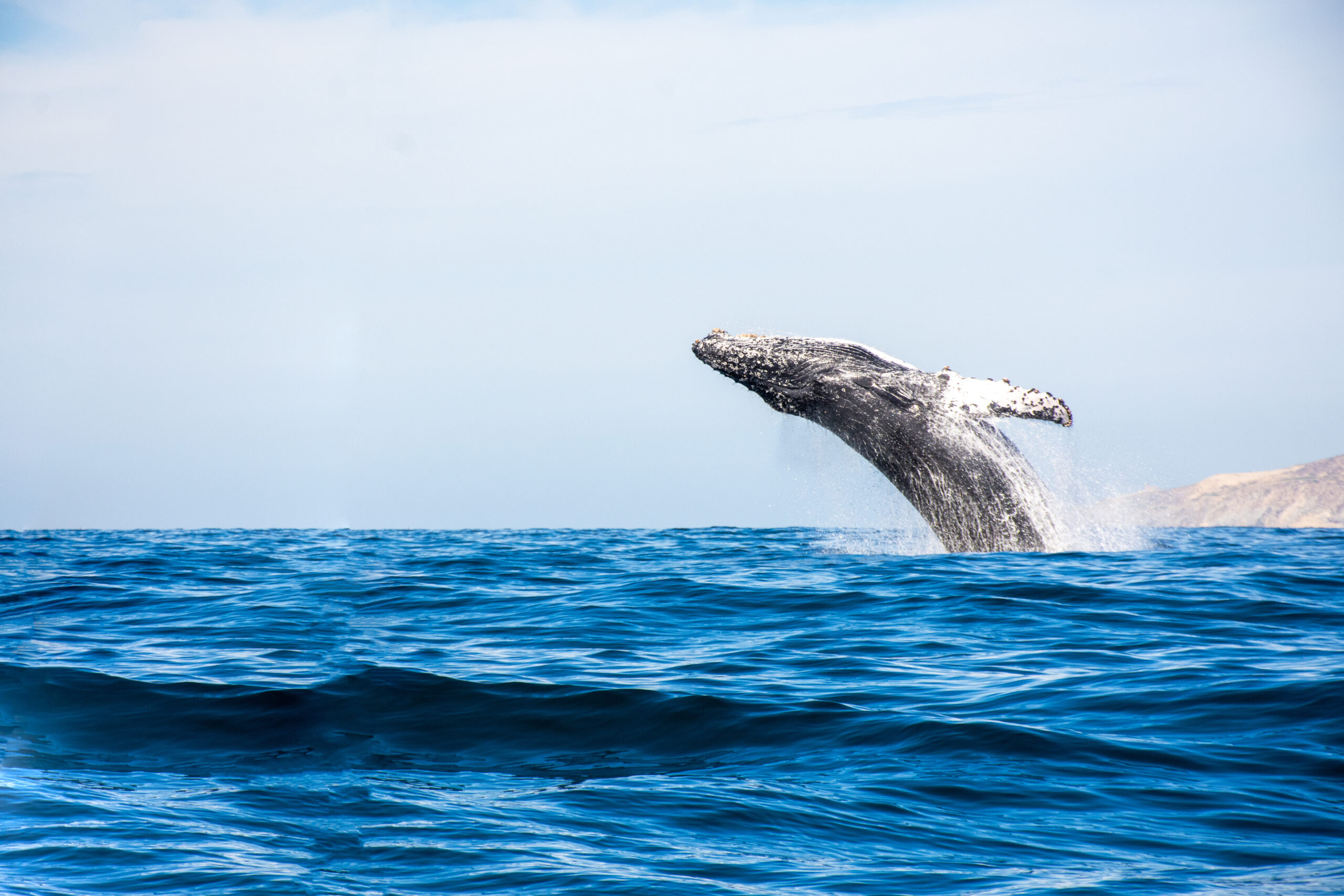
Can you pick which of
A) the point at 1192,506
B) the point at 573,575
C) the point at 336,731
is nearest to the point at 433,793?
the point at 336,731

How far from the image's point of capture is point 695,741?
7.05m

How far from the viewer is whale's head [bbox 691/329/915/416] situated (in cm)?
1480

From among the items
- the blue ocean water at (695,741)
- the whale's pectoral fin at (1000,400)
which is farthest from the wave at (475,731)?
the whale's pectoral fin at (1000,400)

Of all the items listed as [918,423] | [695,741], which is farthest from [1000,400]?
[695,741]

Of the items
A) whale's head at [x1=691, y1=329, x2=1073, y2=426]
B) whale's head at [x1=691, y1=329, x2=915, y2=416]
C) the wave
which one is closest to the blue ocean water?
the wave

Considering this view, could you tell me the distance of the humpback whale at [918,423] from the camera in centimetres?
1441

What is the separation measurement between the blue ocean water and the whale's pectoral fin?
6.14 ft

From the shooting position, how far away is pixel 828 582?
13734 mm

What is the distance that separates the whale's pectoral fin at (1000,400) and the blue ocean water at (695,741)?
187cm

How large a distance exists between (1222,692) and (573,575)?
1002 cm

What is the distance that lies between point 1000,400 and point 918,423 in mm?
1073

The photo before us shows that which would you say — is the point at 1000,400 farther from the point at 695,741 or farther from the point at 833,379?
the point at 695,741

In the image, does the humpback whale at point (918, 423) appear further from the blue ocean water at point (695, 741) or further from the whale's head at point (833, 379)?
the blue ocean water at point (695, 741)

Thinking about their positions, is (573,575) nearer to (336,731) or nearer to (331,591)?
(331,591)
